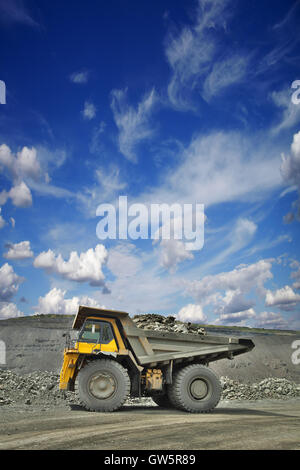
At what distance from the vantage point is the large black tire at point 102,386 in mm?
9247

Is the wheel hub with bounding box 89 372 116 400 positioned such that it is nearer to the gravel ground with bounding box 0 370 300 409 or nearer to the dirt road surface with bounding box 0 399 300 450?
the dirt road surface with bounding box 0 399 300 450

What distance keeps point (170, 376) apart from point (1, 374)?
826 centimetres

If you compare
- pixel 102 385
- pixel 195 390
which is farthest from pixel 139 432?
pixel 195 390

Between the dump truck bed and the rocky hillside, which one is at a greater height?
the dump truck bed

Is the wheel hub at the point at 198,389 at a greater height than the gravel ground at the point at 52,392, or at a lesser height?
greater

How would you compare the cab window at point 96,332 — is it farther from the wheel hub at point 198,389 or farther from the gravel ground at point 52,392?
the gravel ground at point 52,392

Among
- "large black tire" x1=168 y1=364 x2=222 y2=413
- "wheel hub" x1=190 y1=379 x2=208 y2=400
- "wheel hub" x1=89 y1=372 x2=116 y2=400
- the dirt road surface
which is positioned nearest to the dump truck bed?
"large black tire" x1=168 y1=364 x2=222 y2=413

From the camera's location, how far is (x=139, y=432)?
6734 millimetres

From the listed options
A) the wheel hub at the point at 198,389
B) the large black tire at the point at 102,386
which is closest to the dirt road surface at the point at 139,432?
the large black tire at the point at 102,386

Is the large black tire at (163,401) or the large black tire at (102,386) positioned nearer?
the large black tire at (102,386)

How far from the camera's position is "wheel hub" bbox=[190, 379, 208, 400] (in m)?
10.2

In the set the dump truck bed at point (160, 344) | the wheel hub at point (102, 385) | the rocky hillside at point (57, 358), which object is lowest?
the rocky hillside at point (57, 358)

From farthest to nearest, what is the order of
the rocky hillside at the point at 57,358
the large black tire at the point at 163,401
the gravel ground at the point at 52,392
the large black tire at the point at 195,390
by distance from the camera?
the rocky hillside at the point at 57,358, the gravel ground at the point at 52,392, the large black tire at the point at 163,401, the large black tire at the point at 195,390

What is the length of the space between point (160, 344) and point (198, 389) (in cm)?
159
